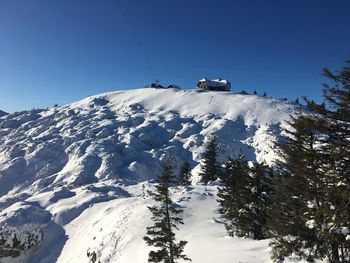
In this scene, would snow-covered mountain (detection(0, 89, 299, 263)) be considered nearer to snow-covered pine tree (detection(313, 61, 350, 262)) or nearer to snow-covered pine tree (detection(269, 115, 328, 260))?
snow-covered pine tree (detection(269, 115, 328, 260))

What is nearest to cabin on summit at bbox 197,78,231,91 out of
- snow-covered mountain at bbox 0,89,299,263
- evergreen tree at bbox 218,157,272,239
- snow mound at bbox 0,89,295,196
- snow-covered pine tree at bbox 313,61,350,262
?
snow mound at bbox 0,89,295,196

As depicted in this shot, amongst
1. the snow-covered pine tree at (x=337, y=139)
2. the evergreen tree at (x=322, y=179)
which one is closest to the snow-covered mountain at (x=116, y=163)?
the evergreen tree at (x=322, y=179)

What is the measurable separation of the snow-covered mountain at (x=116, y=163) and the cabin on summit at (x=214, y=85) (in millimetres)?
14879

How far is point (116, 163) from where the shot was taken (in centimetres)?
9869

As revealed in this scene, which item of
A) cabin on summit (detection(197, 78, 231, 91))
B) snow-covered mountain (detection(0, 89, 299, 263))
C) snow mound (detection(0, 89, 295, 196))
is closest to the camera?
snow-covered mountain (detection(0, 89, 299, 263))

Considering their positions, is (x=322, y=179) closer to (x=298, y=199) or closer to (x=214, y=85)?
(x=298, y=199)

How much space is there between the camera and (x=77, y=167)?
97125 mm

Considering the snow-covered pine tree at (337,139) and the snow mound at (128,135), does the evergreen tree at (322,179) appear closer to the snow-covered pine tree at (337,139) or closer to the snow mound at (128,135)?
the snow-covered pine tree at (337,139)

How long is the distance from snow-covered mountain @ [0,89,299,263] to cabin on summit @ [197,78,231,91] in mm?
14879

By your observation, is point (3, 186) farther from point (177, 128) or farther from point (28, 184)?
point (177, 128)

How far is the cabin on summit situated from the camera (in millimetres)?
161250

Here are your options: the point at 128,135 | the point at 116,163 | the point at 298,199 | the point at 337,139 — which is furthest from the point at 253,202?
the point at 128,135

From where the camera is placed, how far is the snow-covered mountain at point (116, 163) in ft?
133

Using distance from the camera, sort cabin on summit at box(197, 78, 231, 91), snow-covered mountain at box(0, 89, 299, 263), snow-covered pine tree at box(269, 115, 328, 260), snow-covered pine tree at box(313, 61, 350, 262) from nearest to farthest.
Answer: snow-covered pine tree at box(313, 61, 350, 262) < snow-covered pine tree at box(269, 115, 328, 260) < snow-covered mountain at box(0, 89, 299, 263) < cabin on summit at box(197, 78, 231, 91)
